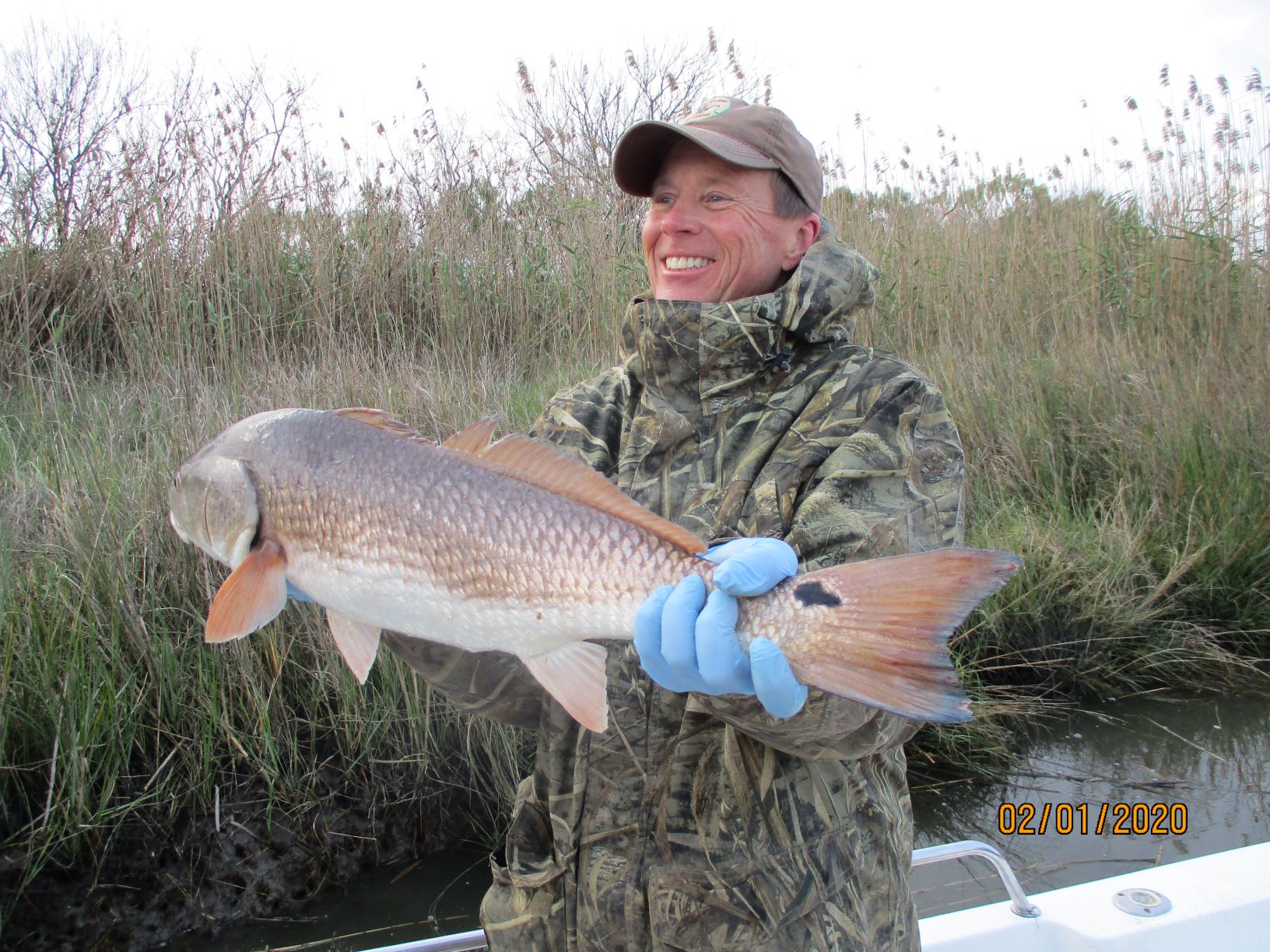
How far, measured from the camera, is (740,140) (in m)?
2.21

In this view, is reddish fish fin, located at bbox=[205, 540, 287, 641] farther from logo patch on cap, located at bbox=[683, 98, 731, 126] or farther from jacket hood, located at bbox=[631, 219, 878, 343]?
logo patch on cap, located at bbox=[683, 98, 731, 126]

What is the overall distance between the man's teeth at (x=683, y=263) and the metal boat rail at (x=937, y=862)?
167 cm

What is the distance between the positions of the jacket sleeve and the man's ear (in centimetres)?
56

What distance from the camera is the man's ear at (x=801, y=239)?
2350 mm

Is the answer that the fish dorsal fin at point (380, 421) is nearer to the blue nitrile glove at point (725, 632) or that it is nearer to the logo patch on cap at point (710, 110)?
the blue nitrile glove at point (725, 632)

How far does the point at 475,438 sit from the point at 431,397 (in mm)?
3553

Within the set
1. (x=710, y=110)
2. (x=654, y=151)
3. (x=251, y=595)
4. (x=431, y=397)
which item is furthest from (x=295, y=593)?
(x=431, y=397)

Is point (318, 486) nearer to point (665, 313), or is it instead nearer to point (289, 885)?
point (665, 313)

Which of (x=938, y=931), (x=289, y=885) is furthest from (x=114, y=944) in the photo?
(x=938, y=931)

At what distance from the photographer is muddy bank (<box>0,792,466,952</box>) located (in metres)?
3.31

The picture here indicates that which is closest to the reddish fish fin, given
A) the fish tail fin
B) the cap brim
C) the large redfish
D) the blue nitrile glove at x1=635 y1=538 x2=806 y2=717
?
the large redfish

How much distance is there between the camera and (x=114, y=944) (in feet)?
11.1
